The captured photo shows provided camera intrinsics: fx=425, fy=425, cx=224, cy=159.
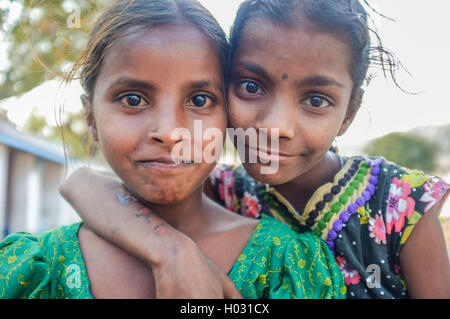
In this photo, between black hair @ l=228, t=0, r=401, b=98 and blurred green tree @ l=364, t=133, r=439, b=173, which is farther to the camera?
blurred green tree @ l=364, t=133, r=439, b=173

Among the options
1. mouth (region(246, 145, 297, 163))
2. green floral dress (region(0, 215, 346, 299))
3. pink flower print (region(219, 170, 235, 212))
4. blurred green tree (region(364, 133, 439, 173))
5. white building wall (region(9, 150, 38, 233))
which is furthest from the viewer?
blurred green tree (region(364, 133, 439, 173))

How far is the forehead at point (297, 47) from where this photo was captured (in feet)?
5.32

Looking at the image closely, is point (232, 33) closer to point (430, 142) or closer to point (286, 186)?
point (286, 186)

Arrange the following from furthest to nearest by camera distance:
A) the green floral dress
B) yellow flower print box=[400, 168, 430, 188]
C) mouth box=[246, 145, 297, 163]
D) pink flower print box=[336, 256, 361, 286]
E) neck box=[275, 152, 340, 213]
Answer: neck box=[275, 152, 340, 213], yellow flower print box=[400, 168, 430, 188], pink flower print box=[336, 256, 361, 286], mouth box=[246, 145, 297, 163], the green floral dress

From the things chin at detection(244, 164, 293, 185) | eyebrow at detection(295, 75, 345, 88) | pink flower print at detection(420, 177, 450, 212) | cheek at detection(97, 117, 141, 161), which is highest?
eyebrow at detection(295, 75, 345, 88)

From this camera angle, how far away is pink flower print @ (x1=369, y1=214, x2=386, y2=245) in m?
1.85

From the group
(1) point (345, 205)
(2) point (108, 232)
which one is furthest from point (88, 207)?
(1) point (345, 205)

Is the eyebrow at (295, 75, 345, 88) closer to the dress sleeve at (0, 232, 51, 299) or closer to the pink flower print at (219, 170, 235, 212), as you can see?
the pink flower print at (219, 170, 235, 212)

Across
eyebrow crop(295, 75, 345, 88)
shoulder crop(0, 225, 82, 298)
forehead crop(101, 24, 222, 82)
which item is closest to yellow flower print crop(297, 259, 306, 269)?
eyebrow crop(295, 75, 345, 88)

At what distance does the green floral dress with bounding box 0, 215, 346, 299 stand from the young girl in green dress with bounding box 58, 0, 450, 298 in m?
0.21

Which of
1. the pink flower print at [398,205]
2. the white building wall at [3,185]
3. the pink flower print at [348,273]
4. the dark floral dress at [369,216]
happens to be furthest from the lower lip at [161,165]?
the white building wall at [3,185]

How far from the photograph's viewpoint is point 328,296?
5.04 feet

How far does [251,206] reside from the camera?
7.23 feet

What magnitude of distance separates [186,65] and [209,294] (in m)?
0.78
